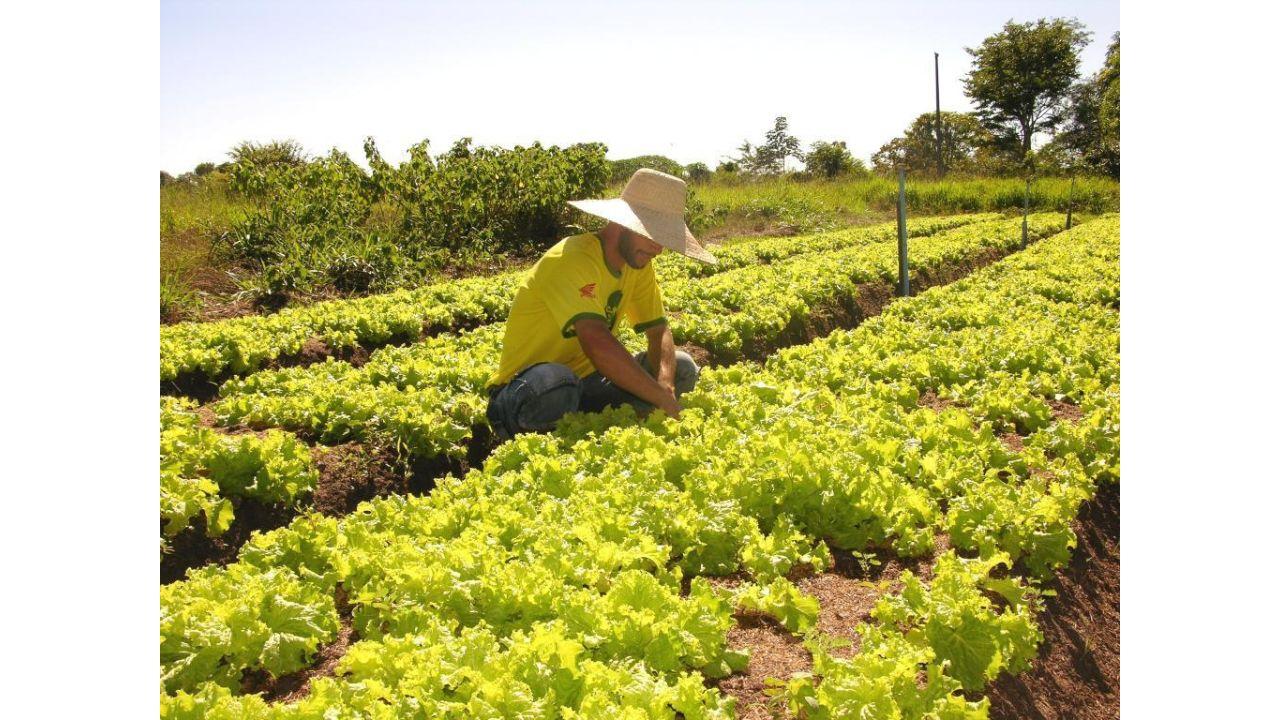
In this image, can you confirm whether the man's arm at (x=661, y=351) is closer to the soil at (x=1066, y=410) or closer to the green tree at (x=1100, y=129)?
the soil at (x=1066, y=410)

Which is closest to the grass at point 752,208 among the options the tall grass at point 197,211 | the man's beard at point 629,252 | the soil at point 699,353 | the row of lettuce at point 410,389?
the tall grass at point 197,211

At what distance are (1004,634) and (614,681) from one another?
1.65m

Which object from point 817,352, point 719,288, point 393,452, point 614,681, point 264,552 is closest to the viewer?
point 614,681

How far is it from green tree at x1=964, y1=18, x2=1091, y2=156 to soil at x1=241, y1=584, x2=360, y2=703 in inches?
1933

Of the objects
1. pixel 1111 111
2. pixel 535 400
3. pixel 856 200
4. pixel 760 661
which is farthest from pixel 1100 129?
pixel 760 661

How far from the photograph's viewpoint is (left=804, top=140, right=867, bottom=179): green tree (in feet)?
153

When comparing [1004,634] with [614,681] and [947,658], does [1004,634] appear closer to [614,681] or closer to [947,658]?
[947,658]

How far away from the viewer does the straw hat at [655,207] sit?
5148 millimetres

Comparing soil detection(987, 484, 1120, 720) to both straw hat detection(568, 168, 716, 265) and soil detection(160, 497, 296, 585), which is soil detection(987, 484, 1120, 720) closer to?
straw hat detection(568, 168, 716, 265)

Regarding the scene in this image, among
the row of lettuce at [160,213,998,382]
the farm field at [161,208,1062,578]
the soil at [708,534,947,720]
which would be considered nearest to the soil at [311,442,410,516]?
the farm field at [161,208,1062,578]

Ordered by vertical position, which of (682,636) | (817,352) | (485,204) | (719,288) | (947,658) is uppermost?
(485,204)

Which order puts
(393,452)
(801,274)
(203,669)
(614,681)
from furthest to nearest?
(801,274) < (393,452) < (203,669) < (614,681)

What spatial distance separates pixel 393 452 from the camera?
19.7ft

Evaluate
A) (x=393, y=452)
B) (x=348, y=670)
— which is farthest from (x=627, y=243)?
(x=348, y=670)
